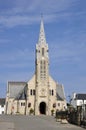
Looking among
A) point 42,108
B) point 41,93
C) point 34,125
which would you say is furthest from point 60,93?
point 34,125

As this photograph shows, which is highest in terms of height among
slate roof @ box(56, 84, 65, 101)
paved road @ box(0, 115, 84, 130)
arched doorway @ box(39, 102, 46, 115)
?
slate roof @ box(56, 84, 65, 101)

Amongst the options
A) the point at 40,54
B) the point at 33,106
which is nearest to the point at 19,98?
the point at 33,106

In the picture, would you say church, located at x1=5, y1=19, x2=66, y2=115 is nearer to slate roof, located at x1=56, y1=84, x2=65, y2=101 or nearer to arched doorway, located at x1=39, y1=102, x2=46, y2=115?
arched doorway, located at x1=39, y1=102, x2=46, y2=115

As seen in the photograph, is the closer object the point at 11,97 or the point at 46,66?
the point at 46,66

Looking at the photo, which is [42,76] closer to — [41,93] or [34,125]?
[41,93]

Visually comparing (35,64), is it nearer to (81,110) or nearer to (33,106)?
(33,106)

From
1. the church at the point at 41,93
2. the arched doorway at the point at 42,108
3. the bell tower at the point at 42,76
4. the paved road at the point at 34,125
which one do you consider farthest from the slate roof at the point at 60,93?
the paved road at the point at 34,125

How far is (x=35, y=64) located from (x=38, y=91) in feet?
28.2

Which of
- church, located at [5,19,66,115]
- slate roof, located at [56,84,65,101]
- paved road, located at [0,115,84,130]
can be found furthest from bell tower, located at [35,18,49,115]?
paved road, located at [0,115,84,130]

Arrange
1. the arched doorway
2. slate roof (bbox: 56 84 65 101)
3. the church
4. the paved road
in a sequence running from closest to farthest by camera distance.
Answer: the paved road, the church, the arched doorway, slate roof (bbox: 56 84 65 101)

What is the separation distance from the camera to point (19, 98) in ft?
443

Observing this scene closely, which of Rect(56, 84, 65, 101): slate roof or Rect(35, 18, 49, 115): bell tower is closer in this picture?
Rect(35, 18, 49, 115): bell tower

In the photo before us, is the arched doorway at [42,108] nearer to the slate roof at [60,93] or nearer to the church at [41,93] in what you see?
the church at [41,93]

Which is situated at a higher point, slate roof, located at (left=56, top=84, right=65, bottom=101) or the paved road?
slate roof, located at (left=56, top=84, right=65, bottom=101)
